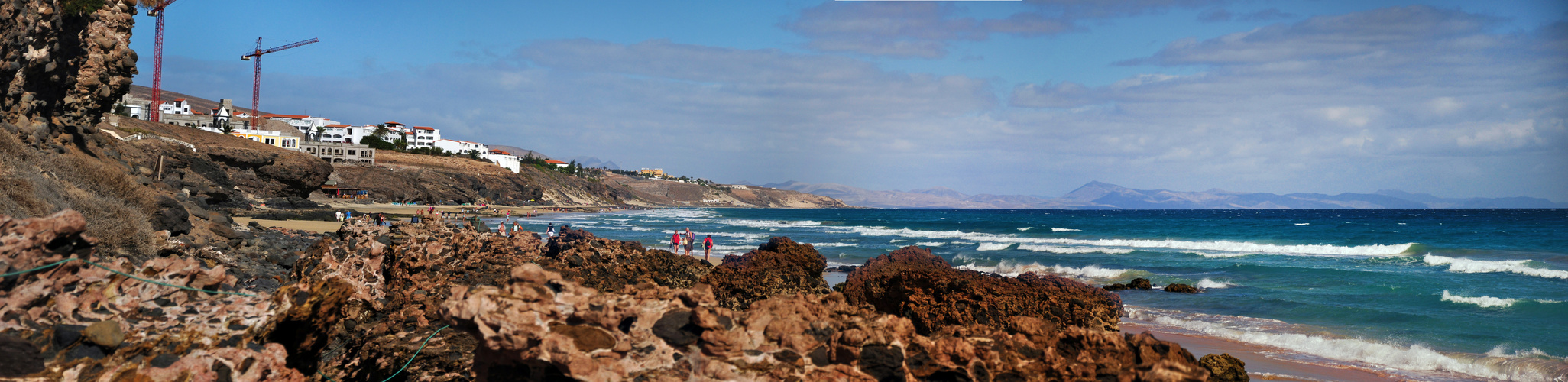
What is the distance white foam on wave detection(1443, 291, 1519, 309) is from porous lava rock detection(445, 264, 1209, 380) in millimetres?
15502

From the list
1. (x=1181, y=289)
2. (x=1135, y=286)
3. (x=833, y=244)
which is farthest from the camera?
(x=833, y=244)

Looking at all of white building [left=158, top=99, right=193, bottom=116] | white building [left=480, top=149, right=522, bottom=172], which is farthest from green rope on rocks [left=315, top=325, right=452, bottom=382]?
white building [left=480, top=149, right=522, bottom=172]

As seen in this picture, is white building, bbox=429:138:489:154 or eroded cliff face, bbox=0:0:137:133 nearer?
eroded cliff face, bbox=0:0:137:133

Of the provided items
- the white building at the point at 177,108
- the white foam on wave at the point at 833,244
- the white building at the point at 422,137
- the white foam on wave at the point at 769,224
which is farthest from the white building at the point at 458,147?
the white foam on wave at the point at 833,244

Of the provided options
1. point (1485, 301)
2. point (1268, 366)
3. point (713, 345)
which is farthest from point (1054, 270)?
point (713, 345)

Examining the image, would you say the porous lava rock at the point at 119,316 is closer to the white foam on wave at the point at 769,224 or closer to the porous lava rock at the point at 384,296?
the porous lava rock at the point at 384,296

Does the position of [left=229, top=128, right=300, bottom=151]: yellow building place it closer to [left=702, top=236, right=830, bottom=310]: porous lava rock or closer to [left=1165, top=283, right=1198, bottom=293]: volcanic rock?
[left=702, top=236, right=830, bottom=310]: porous lava rock

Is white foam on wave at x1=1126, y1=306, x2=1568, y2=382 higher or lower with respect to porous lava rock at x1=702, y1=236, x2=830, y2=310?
lower

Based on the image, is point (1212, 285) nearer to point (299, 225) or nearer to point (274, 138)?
point (299, 225)

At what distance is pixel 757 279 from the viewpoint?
9.14 metres

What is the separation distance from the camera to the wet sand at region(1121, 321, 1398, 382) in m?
8.58

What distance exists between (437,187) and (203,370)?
84.9 m

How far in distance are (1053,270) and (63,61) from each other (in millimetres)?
23707

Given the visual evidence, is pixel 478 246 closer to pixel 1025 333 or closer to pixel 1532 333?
pixel 1025 333
